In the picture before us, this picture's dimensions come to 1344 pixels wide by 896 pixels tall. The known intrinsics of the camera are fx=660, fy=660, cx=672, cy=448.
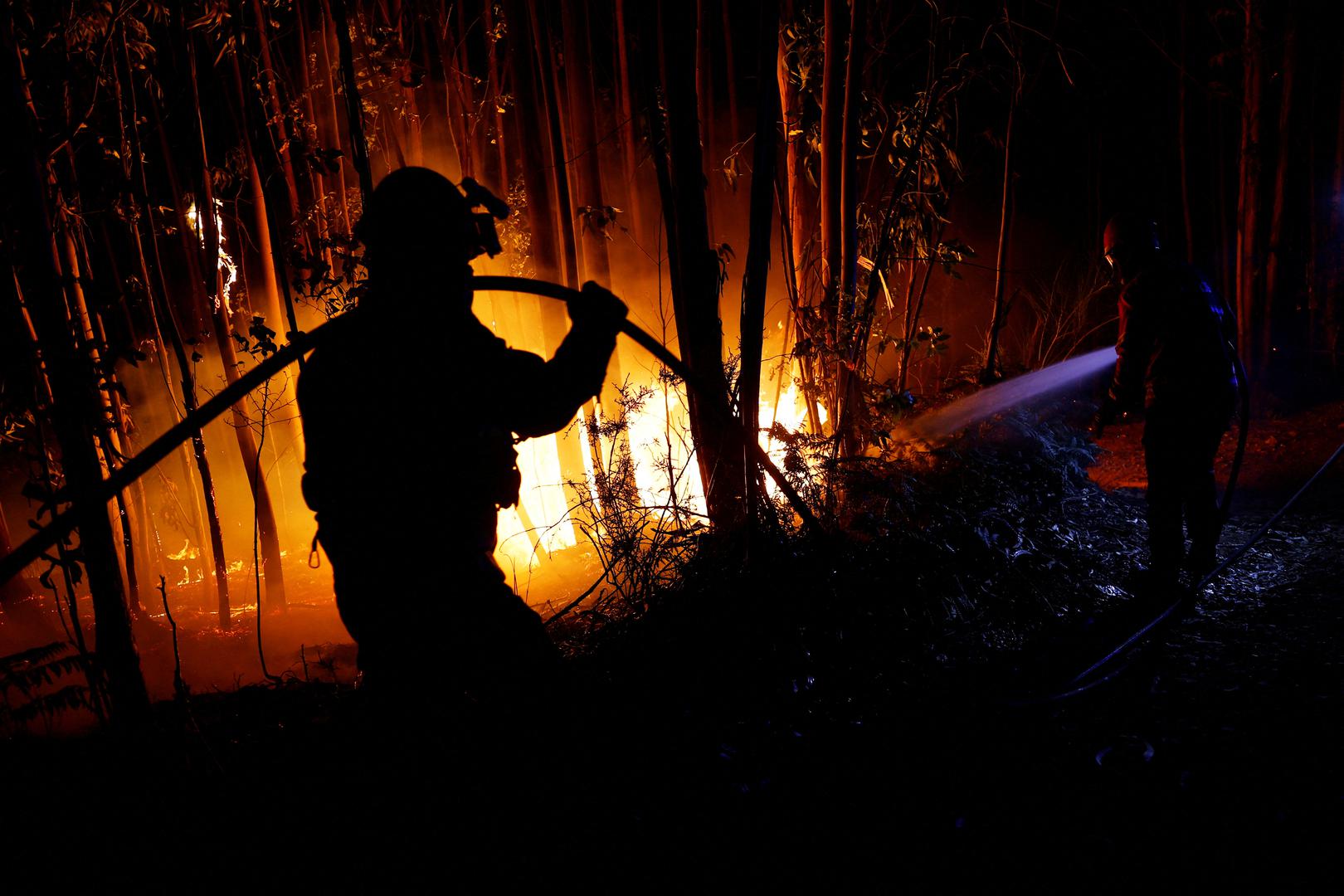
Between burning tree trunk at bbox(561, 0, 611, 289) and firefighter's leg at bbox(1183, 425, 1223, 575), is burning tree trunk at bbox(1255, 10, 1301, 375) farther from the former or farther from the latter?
burning tree trunk at bbox(561, 0, 611, 289)

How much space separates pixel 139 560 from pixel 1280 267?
17.1 metres

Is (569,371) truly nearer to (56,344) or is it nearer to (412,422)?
(412,422)

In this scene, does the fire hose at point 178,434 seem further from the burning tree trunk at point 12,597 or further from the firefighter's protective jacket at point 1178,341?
the burning tree trunk at point 12,597

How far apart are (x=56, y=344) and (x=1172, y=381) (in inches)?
234

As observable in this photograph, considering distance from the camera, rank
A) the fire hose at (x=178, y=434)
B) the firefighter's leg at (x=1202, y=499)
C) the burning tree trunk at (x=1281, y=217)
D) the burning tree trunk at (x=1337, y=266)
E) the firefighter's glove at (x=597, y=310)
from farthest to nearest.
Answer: the burning tree trunk at (x=1337, y=266) < the burning tree trunk at (x=1281, y=217) < the firefighter's leg at (x=1202, y=499) < the firefighter's glove at (x=597, y=310) < the fire hose at (x=178, y=434)

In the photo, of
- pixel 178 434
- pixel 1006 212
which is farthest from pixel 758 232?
pixel 1006 212

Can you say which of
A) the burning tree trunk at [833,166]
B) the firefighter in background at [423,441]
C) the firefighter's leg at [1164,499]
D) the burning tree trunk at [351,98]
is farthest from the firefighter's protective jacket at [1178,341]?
the burning tree trunk at [351,98]

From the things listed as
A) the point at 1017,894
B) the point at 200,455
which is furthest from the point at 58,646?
the point at 1017,894

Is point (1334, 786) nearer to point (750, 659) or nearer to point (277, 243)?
point (750, 659)

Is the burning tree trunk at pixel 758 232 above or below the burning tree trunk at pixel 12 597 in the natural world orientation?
above

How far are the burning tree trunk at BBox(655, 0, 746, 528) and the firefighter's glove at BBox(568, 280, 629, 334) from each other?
1.37 meters

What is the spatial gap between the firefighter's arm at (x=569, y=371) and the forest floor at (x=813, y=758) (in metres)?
0.99

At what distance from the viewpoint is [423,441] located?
2107mm

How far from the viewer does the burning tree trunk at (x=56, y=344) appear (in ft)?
9.55
